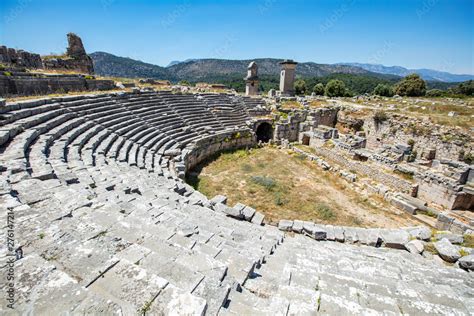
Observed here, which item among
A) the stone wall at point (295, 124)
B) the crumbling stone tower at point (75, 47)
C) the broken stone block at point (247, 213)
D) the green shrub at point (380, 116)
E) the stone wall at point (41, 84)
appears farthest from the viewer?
the crumbling stone tower at point (75, 47)

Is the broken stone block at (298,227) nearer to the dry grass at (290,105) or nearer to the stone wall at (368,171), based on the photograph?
the stone wall at (368,171)

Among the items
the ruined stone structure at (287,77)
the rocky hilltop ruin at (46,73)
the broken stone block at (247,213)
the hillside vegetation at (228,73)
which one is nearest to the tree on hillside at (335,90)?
the hillside vegetation at (228,73)

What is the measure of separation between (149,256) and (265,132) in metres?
20.6

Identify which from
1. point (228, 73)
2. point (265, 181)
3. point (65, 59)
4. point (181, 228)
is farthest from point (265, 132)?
point (228, 73)

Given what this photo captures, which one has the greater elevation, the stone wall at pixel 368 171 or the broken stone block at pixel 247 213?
the broken stone block at pixel 247 213

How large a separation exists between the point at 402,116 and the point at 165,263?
84.4 ft

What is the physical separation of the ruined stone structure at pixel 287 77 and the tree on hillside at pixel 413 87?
26.1m

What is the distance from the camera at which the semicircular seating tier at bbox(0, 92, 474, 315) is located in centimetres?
238

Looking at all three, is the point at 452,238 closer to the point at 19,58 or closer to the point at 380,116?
the point at 380,116

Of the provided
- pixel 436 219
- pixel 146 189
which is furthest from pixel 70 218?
pixel 436 219

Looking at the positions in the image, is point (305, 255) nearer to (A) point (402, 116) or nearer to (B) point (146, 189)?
(B) point (146, 189)

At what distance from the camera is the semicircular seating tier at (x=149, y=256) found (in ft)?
7.79

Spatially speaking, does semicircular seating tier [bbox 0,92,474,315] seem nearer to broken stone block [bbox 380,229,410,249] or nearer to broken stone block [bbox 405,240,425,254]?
broken stone block [bbox 380,229,410,249]

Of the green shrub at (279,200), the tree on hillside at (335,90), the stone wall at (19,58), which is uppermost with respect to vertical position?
the stone wall at (19,58)
